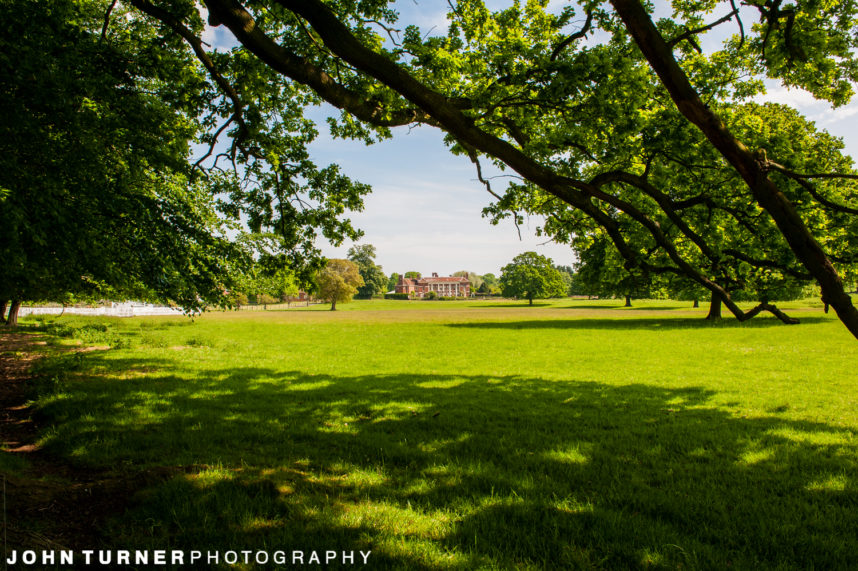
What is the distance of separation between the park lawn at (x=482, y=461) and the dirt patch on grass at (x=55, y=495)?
210 mm

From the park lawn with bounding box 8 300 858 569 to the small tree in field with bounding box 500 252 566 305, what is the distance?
8153 cm

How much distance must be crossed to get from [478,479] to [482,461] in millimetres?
673

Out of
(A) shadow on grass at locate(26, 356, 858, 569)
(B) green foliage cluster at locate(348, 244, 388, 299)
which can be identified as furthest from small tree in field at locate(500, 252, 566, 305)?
(A) shadow on grass at locate(26, 356, 858, 569)

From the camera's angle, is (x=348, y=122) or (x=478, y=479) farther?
(x=348, y=122)

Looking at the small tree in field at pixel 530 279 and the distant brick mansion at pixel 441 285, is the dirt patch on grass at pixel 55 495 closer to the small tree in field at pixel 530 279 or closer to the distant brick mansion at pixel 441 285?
the small tree in field at pixel 530 279

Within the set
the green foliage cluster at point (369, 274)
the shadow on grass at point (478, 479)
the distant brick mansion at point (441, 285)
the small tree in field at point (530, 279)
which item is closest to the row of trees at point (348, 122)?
the shadow on grass at point (478, 479)

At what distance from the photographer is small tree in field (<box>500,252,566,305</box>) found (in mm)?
93500

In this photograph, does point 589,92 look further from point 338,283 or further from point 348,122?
point 338,283

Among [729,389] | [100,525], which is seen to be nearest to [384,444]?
[100,525]

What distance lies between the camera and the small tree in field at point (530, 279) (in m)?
93.5

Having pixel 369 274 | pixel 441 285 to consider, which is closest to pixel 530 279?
pixel 369 274

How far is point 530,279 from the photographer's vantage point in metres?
94.3

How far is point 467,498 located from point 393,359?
13411 millimetres

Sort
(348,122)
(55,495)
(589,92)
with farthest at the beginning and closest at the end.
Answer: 1. (348,122)
2. (589,92)
3. (55,495)
